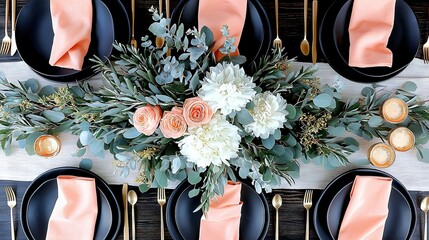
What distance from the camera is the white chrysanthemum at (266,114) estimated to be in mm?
839

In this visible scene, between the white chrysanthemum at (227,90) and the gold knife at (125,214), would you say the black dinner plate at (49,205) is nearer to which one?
the gold knife at (125,214)

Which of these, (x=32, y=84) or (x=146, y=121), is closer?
(x=146, y=121)

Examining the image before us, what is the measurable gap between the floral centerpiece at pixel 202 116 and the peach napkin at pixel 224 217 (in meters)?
0.10

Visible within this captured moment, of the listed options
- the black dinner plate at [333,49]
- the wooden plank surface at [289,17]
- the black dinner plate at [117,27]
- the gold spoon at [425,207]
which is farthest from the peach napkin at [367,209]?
the black dinner plate at [117,27]

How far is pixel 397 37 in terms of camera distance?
3.75ft

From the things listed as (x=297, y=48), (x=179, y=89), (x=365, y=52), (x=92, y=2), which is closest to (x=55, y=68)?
(x=92, y=2)

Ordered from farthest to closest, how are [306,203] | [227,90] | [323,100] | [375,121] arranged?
[306,203] → [375,121] → [323,100] → [227,90]

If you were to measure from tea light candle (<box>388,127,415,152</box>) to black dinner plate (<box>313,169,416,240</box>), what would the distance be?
0.28 feet

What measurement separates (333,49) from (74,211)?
0.82 meters

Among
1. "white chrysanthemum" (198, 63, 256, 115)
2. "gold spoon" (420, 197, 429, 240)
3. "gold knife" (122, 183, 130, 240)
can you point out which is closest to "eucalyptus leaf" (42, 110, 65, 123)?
"gold knife" (122, 183, 130, 240)

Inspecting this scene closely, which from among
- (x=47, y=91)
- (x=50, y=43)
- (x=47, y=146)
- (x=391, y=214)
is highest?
(x=50, y=43)

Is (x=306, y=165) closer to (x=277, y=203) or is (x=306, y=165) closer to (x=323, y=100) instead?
(x=277, y=203)

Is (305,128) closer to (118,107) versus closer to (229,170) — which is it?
(229,170)

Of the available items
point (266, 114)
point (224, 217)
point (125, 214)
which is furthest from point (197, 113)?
point (125, 214)
